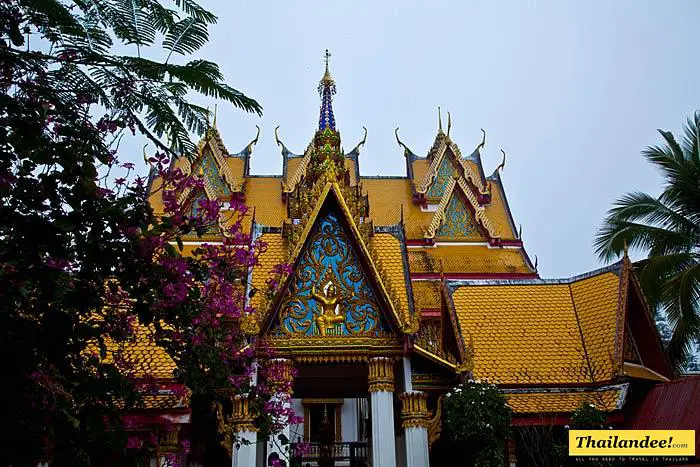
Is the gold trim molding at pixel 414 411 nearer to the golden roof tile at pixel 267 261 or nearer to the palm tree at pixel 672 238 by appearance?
the golden roof tile at pixel 267 261

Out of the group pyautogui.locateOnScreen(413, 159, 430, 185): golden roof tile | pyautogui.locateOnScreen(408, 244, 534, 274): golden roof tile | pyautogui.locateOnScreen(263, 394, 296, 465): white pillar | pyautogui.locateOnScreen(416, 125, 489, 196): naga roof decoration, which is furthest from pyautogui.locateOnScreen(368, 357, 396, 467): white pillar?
pyautogui.locateOnScreen(413, 159, 430, 185): golden roof tile

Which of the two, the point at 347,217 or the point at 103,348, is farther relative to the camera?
the point at 347,217

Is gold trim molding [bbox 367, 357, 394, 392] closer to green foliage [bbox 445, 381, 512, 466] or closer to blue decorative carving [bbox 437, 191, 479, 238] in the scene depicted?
green foliage [bbox 445, 381, 512, 466]

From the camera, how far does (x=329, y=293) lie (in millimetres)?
9641

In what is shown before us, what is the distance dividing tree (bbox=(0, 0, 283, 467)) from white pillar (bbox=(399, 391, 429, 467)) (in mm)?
4889

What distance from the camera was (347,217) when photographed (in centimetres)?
995

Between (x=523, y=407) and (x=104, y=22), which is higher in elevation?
(x=104, y=22)

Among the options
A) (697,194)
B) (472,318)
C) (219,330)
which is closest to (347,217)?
(472,318)

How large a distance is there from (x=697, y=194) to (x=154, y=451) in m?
12.5

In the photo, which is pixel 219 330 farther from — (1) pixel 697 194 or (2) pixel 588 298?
(1) pixel 697 194

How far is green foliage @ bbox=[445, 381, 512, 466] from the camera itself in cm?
841

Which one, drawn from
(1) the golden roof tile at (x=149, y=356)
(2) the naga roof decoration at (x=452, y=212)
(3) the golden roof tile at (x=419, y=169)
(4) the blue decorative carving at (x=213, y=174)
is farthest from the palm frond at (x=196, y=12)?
(3) the golden roof tile at (x=419, y=169)

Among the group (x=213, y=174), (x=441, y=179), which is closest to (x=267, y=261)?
(x=213, y=174)

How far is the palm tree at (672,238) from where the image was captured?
508 inches
